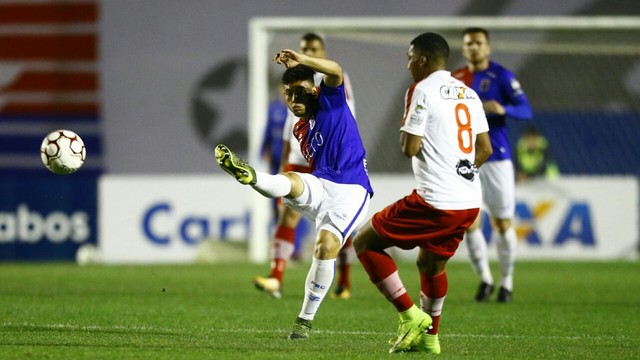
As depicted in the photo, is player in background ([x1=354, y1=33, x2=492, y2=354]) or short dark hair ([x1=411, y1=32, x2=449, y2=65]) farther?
short dark hair ([x1=411, y1=32, x2=449, y2=65])

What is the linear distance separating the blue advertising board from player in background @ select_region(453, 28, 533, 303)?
29.8ft

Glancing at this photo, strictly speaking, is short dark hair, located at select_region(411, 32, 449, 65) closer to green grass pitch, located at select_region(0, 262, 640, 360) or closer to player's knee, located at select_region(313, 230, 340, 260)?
player's knee, located at select_region(313, 230, 340, 260)

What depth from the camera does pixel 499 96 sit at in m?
10.4

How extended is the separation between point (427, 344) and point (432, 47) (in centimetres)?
166

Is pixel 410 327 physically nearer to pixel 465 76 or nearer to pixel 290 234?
pixel 290 234

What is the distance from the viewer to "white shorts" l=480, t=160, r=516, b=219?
1031cm

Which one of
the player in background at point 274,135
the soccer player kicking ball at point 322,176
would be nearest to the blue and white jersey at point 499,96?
the soccer player kicking ball at point 322,176

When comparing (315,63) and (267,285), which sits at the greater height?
(315,63)

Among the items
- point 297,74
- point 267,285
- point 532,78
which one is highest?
point 297,74

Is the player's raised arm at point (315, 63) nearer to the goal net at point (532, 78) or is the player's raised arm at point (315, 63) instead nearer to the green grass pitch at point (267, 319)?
the green grass pitch at point (267, 319)

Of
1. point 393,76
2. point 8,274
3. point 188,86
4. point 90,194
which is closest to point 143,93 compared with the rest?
point 188,86

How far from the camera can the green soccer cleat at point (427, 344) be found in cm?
675

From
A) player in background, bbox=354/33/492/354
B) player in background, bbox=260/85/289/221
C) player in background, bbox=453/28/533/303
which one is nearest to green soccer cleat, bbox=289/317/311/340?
player in background, bbox=354/33/492/354

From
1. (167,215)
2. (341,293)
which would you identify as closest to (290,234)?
(341,293)
